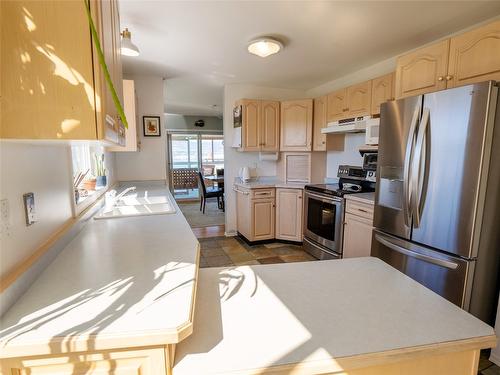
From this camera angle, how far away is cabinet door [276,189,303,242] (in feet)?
12.4

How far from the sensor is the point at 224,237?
14.3 ft

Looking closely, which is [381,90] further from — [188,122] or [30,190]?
[188,122]

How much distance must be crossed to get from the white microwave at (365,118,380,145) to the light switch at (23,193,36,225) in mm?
2705

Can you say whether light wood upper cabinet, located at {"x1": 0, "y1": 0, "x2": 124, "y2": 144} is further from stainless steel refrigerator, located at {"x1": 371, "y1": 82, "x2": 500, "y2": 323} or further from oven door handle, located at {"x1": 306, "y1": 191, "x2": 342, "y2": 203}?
oven door handle, located at {"x1": 306, "y1": 191, "x2": 342, "y2": 203}

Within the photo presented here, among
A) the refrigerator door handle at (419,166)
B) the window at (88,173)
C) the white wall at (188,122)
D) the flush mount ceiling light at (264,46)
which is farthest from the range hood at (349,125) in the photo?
the white wall at (188,122)

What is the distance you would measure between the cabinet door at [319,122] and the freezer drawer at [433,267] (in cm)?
180

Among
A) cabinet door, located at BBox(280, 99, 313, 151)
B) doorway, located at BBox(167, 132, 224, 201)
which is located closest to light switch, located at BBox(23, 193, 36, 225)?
cabinet door, located at BBox(280, 99, 313, 151)

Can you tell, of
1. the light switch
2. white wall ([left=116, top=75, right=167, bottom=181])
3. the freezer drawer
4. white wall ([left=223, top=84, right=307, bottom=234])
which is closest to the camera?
the light switch

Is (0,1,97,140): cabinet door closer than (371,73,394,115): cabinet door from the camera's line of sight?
Yes

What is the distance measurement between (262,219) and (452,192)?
2.49 m

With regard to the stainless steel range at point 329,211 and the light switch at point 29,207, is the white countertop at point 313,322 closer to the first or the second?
the light switch at point 29,207

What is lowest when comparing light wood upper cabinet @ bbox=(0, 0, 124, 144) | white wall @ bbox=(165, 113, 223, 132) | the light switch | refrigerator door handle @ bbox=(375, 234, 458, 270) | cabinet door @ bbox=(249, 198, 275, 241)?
cabinet door @ bbox=(249, 198, 275, 241)

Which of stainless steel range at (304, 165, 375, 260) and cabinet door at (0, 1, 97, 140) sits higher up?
cabinet door at (0, 1, 97, 140)

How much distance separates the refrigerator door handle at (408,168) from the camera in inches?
74.7
